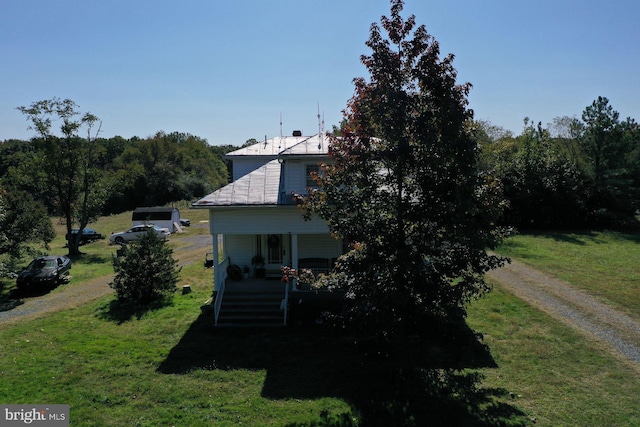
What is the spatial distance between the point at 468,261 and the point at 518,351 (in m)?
5.13

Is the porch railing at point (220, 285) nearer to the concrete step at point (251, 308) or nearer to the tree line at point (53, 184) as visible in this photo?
the concrete step at point (251, 308)

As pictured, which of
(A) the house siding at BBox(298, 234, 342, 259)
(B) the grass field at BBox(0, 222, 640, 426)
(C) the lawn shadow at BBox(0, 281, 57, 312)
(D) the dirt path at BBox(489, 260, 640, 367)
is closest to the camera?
(B) the grass field at BBox(0, 222, 640, 426)

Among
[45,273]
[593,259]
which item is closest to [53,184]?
[45,273]

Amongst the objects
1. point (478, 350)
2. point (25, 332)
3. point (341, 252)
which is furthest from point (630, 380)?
point (25, 332)

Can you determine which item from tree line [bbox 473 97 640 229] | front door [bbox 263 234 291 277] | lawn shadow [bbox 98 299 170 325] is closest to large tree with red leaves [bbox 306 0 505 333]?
front door [bbox 263 234 291 277]

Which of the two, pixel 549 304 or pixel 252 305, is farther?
pixel 549 304

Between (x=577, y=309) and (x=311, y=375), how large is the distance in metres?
11.5

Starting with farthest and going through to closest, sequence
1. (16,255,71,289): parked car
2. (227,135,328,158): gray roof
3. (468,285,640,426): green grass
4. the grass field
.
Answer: (16,255,71,289): parked car → (227,135,328,158): gray roof → the grass field → (468,285,640,426): green grass

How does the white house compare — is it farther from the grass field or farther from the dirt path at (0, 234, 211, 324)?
the dirt path at (0, 234, 211, 324)

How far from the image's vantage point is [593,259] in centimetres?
2508

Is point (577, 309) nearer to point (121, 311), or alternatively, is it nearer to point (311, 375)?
point (311, 375)

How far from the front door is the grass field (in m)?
4.05

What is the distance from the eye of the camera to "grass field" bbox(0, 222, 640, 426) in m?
9.70

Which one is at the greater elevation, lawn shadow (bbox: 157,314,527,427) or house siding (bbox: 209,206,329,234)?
house siding (bbox: 209,206,329,234)
